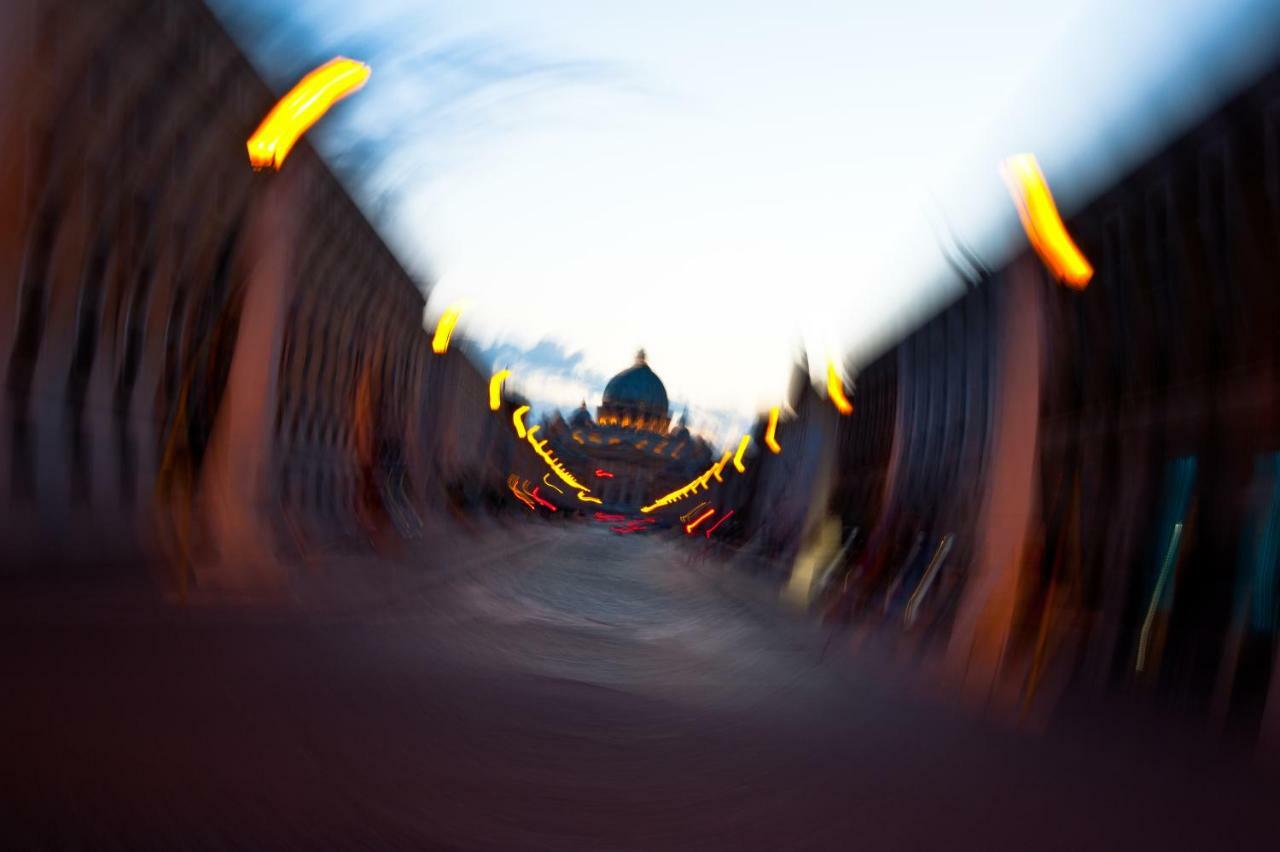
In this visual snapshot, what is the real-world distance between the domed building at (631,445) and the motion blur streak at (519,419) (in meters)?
57.2

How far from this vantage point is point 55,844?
314 centimetres

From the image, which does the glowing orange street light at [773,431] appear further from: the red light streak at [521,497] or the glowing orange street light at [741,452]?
the red light streak at [521,497]

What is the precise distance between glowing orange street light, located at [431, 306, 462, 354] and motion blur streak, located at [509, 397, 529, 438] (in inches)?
1173

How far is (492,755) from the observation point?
16.4ft

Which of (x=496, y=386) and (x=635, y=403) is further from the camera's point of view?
(x=635, y=403)

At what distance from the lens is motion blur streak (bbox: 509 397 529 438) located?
5447cm

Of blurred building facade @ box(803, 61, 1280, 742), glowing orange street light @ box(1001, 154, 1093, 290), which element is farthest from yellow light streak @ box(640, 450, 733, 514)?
glowing orange street light @ box(1001, 154, 1093, 290)

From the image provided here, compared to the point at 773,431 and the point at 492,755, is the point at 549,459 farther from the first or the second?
the point at 492,755

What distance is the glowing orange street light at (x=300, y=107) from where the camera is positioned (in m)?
10.2

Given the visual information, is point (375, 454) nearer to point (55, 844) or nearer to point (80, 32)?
point (80, 32)

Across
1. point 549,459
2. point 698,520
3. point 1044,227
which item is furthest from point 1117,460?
point 549,459

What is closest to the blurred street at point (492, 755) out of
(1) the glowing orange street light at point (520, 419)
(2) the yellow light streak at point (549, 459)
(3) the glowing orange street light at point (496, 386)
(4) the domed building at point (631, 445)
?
(3) the glowing orange street light at point (496, 386)

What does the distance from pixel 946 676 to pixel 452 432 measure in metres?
25.7

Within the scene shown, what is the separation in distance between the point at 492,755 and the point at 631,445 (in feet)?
431
